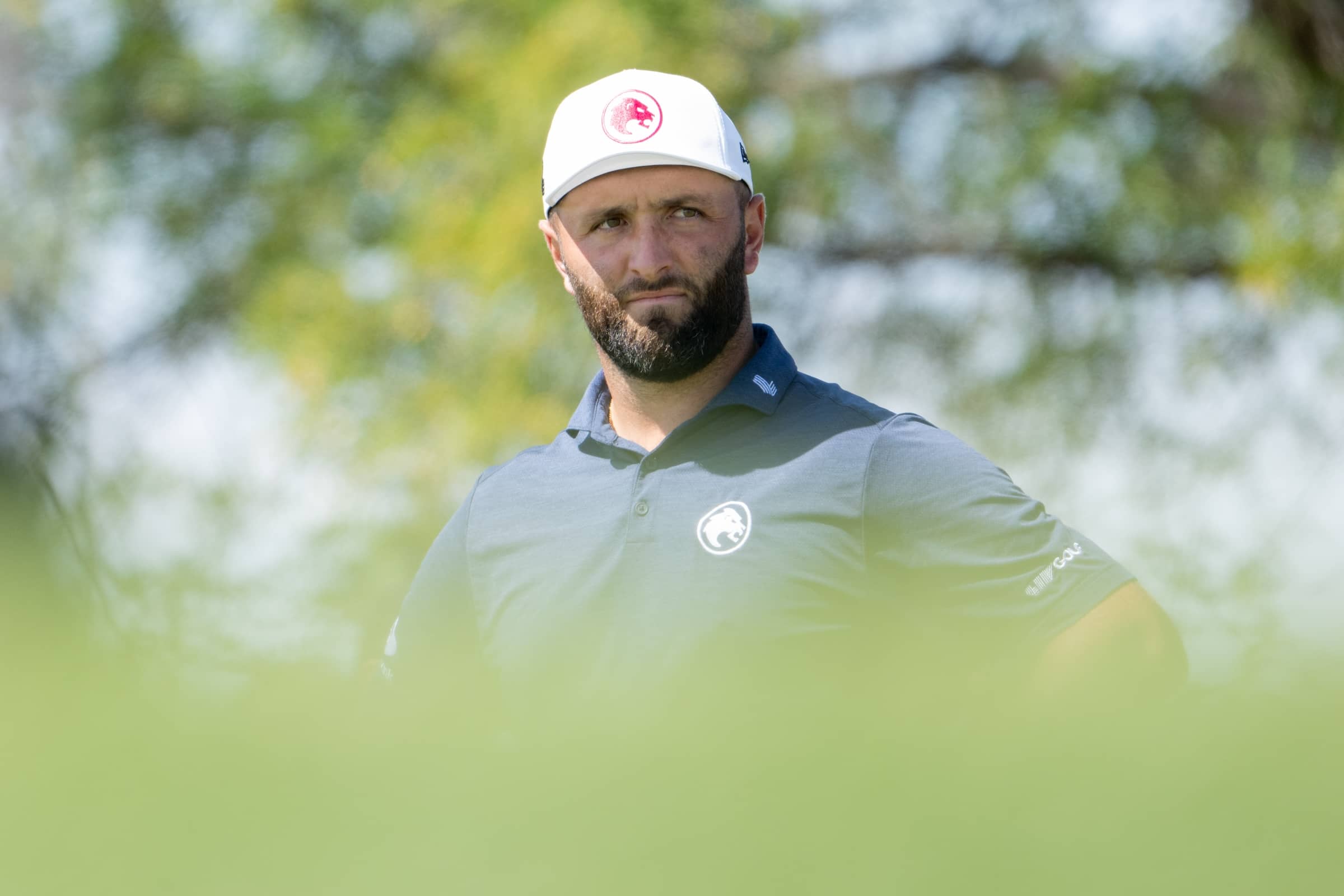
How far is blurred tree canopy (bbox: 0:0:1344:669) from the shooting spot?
7.68m

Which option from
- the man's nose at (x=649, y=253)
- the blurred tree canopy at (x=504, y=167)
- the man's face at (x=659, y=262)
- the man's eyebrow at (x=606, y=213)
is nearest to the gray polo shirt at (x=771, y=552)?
the man's face at (x=659, y=262)

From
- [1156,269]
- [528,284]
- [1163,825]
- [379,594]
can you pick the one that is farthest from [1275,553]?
[1163,825]

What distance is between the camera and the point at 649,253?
7.86 ft

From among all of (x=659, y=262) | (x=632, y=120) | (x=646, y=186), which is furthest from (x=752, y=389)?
(x=632, y=120)

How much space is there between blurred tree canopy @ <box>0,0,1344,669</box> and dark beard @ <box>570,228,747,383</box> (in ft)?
16.4

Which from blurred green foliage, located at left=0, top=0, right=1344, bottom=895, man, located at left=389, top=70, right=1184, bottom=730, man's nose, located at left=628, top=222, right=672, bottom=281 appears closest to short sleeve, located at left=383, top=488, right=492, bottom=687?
man, located at left=389, top=70, right=1184, bottom=730

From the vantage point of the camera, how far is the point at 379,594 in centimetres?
830

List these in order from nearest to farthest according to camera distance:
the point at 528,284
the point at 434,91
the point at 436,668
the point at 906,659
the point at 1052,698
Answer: the point at 1052,698, the point at 906,659, the point at 436,668, the point at 528,284, the point at 434,91

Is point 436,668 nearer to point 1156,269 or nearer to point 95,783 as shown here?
point 95,783

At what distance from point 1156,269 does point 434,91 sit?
4591mm

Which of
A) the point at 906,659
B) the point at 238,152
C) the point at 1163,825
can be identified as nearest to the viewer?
the point at 1163,825

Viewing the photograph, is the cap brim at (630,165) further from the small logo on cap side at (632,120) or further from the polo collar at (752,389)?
the polo collar at (752,389)

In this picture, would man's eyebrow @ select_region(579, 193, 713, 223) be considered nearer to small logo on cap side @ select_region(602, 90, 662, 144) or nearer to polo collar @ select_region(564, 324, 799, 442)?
small logo on cap side @ select_region(602, 90, 662, 144)

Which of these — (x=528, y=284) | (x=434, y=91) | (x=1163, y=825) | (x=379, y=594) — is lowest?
(x=1163, y=825)
